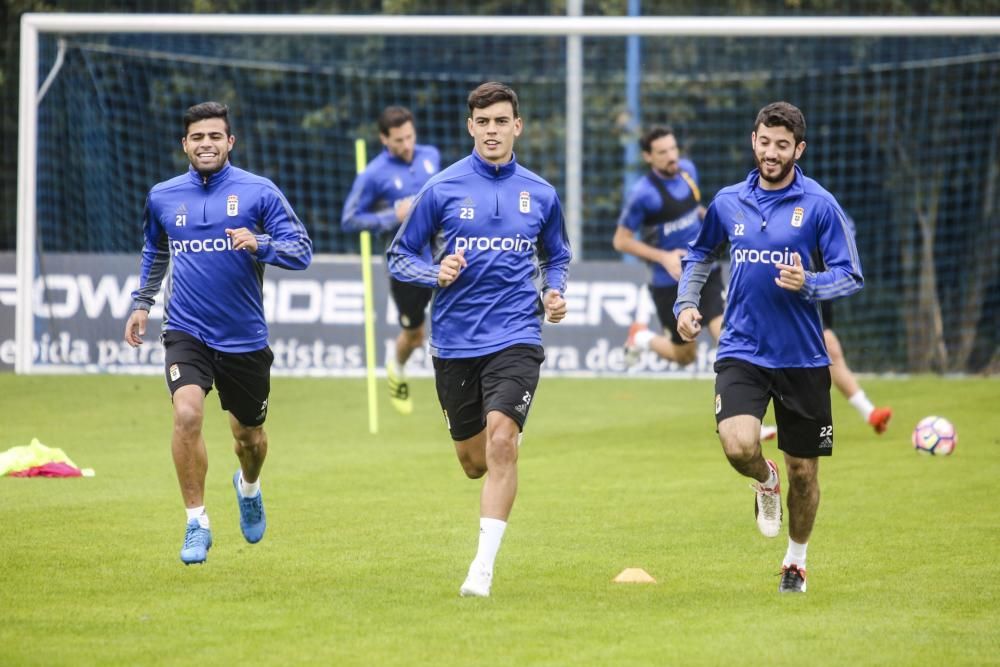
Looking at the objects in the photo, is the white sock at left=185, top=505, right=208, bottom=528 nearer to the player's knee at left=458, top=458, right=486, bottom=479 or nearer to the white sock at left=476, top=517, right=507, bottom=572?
the player's knee at left=458, top=458, right=486, bottom=479

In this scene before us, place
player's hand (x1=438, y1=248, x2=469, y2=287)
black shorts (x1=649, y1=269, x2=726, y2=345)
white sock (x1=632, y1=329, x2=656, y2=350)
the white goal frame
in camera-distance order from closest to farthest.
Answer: player's hand (x1=438, y1=248, x2=469, y2=287) → black shorts (x1=649, y1=269, x2=726, y2=345) → white sock (x1=632, y1=329, x2=656, y2=350) → the white goal frame

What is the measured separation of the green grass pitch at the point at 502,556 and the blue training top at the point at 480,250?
1.19 meters

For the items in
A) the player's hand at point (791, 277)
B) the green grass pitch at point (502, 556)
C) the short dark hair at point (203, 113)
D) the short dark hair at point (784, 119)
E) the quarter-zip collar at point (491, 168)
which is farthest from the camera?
the short dark hair at point (203, 113)

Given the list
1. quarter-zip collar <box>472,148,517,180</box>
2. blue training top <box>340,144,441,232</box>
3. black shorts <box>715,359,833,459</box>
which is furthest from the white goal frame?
black shorts <box>715,359,833,459</box>

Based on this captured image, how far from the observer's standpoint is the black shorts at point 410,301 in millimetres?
14133

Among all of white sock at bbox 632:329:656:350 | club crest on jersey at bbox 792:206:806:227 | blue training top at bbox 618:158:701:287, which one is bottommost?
white sock at bbox 632:329:656:350

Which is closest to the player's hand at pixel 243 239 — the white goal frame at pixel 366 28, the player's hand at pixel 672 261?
→ the player's hand at pixel 672 261

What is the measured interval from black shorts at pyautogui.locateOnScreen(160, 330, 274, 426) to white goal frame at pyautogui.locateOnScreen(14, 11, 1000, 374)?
8621mm

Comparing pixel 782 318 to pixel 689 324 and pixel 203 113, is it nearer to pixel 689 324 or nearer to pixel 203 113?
pixel 689 324

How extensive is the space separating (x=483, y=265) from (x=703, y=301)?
5773mm

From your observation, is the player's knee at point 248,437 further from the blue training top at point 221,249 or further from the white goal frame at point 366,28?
the white goal frame at point 366,28

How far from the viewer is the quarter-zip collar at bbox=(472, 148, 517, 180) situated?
7.96 metres

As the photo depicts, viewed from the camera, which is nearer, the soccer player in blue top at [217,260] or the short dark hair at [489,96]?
the short dark hair at [489,96]

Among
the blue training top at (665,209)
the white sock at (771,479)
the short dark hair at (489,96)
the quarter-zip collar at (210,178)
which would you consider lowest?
the white sock at (771,479)
